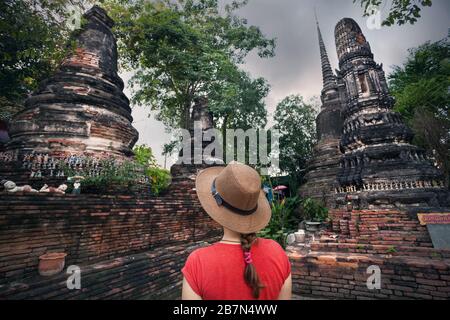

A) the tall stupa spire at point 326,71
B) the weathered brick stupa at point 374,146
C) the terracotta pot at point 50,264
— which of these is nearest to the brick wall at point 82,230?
the terracotta pot at point 50,264

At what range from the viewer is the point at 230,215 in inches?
47.6

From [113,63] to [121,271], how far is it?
309 inches

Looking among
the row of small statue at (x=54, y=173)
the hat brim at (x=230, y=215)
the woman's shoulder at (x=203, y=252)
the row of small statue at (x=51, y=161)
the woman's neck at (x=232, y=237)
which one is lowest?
the woman's shoulder at (x=203, y=252)

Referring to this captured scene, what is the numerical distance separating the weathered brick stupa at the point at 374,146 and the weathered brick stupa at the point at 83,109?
7753mm

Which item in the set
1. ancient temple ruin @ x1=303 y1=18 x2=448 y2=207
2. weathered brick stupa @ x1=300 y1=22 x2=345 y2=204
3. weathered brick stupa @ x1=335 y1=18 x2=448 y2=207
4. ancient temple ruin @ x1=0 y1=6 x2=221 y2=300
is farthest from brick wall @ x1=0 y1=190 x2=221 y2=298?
weathered brick stupa @ x1=300 y1=22 x2=345 y2=204

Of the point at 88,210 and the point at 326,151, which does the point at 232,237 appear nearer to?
the point at 88,210

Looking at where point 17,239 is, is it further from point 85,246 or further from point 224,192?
point 224,192

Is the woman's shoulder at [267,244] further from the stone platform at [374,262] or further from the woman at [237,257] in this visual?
the stone platform at [374,262]

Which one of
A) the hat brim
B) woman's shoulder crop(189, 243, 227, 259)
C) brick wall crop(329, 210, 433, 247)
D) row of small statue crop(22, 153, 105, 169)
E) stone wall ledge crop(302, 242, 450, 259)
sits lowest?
stone wall ledge crop(302, 242, 450, 259)

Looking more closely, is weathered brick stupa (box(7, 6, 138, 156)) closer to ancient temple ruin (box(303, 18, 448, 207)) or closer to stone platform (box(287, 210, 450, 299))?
stone platform (box(287, 210, 450, 299))

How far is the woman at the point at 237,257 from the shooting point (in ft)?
3.45

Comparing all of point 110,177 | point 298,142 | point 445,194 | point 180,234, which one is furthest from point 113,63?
point 298,142

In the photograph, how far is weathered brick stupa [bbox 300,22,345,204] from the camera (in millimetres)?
12180

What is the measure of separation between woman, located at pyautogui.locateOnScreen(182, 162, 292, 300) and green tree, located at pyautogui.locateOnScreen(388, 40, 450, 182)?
12408 millimetres
